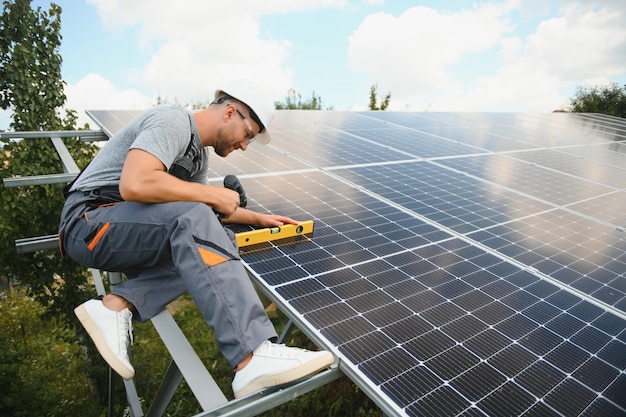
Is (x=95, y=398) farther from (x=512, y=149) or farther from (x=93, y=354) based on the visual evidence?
(x=512, y=149)

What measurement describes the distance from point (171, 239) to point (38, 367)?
26.4 ft

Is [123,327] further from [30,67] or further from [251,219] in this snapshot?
[30,67]

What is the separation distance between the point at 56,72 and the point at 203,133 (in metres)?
5.32

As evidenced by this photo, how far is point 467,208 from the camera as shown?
4.27m

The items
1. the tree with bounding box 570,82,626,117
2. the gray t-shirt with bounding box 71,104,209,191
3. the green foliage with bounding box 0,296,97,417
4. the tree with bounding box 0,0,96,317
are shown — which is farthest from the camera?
the tree with bounding box 570,82,626,117

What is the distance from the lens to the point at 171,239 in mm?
2203

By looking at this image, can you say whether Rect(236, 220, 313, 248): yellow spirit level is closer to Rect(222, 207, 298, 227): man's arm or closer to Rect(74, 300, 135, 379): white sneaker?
Rect(222, 207, 298, 227): man's arm

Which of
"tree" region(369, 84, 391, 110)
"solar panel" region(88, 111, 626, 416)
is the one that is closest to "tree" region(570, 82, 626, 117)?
"tree" region(369, 84, 391, 110)

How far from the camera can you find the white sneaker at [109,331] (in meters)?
2.12

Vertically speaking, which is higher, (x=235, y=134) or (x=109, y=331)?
(x=235, y=134)

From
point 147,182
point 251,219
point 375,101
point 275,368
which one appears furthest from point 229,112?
point 375,101

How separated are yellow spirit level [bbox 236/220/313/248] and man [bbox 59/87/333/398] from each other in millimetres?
464

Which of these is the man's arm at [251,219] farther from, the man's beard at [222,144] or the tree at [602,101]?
the tree at [602,101]

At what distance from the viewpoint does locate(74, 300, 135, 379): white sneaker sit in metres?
2.12
